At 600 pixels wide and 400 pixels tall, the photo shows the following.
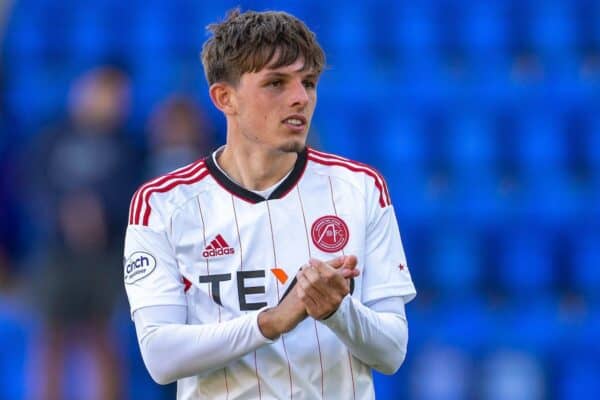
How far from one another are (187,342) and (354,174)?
669 millimetres

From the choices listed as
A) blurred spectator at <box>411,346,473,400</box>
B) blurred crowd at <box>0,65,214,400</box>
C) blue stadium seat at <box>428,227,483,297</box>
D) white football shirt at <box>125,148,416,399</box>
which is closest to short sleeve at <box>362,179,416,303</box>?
white football shirt at <box>125,148,416,399</box>

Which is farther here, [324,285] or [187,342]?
[187,342]

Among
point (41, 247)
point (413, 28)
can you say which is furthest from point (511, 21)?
point (41, 247)

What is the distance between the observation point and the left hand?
3072 mm

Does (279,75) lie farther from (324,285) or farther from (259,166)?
(324,285)

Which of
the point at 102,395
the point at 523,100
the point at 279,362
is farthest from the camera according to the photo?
the point at 523,100

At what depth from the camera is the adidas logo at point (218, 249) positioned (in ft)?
11.3

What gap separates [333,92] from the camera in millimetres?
8195

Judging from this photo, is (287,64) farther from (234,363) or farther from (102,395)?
(102,395)

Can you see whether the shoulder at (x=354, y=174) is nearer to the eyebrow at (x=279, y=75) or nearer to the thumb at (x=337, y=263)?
the eyebrow at (x=279, y=75)

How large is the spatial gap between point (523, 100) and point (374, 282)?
15.9 ft

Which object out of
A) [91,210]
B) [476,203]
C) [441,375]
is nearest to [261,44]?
[91,210]

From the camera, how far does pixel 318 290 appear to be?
309 cm

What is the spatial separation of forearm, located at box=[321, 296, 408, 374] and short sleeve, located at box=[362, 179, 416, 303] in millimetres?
38
